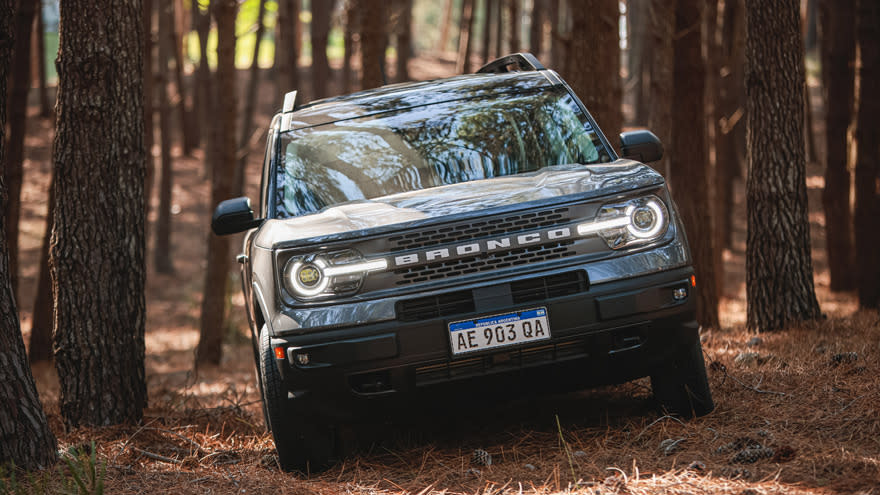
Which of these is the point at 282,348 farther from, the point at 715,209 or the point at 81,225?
the point at 715,209

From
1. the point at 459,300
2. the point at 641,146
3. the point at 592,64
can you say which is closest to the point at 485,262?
the point at 459,300

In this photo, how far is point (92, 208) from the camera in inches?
235

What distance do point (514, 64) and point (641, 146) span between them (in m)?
1.89

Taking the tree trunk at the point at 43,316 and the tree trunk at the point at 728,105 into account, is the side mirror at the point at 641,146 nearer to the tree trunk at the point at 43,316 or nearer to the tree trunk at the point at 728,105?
the tree trunk at the point at 728,105

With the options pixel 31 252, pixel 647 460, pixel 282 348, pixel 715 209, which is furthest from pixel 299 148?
pixel 31 252

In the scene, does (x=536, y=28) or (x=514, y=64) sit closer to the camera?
(x=514, y=64)

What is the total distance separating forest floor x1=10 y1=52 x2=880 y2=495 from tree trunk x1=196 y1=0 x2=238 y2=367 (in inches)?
199

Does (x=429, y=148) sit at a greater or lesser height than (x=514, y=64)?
lesser

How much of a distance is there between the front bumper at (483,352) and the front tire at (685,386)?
0.29 metres

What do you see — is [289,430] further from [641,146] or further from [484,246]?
[641,146]

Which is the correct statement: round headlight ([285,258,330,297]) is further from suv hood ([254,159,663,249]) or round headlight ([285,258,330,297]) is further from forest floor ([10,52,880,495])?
forest floor ([10,52,880,495])

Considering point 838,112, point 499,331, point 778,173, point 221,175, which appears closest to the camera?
point 499,331

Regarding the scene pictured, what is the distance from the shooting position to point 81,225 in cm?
597

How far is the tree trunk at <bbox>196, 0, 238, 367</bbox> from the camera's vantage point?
462 inches
